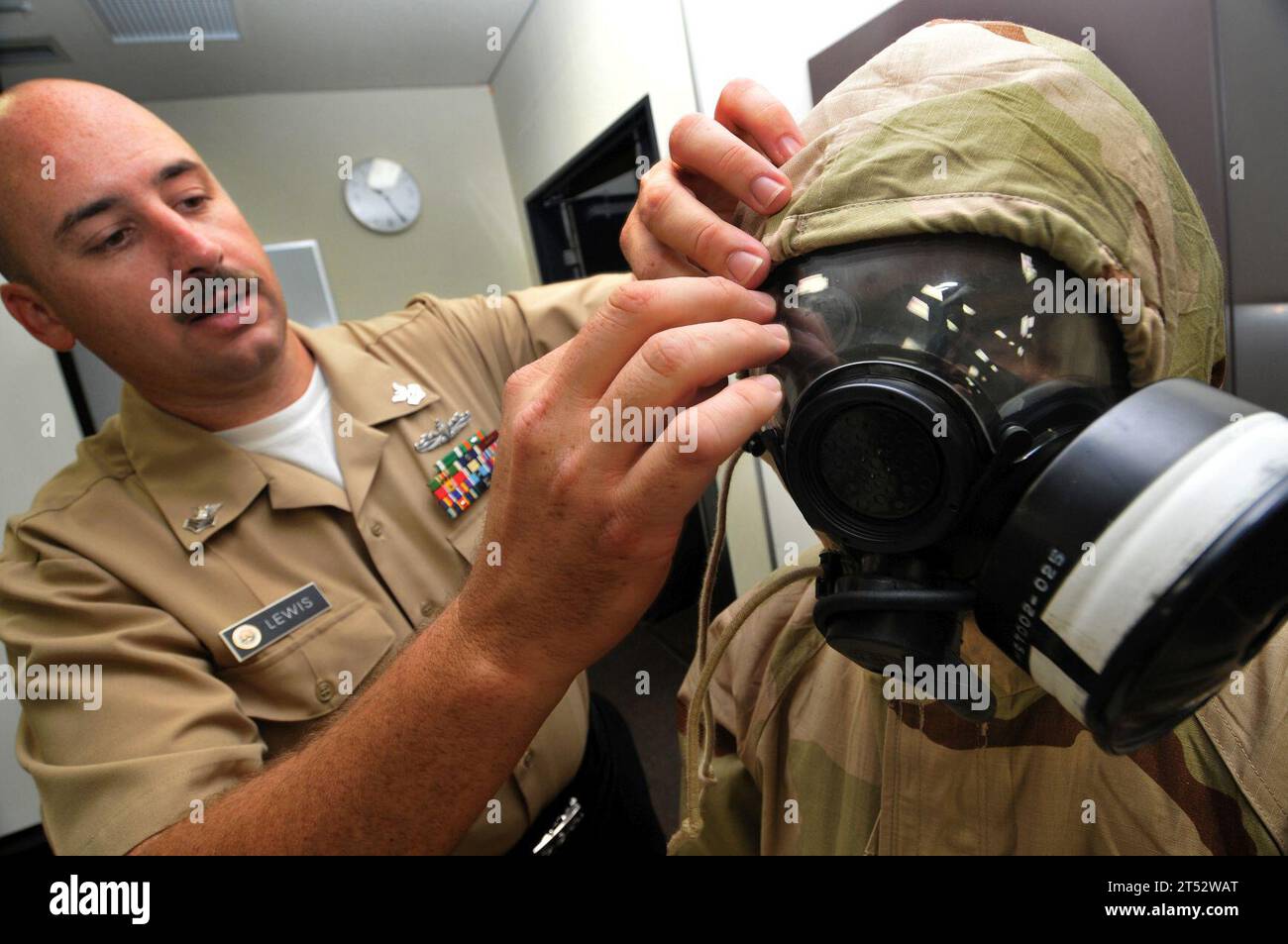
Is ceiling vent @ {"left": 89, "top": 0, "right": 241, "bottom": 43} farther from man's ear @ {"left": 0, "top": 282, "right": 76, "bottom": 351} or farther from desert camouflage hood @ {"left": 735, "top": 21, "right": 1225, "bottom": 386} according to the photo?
desert camouflage hood @ {"left": 735, "top": 21, "right": 1225, "bottom": 386}

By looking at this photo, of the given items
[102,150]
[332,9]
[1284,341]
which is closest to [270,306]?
[102,150]

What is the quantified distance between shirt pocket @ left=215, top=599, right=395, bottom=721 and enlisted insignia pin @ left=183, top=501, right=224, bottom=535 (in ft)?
0.74

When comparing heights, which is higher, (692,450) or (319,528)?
(692,450)

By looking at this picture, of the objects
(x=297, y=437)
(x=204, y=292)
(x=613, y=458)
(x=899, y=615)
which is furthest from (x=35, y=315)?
(x=899, y=615)

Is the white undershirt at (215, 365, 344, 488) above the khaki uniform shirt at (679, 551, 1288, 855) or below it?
above

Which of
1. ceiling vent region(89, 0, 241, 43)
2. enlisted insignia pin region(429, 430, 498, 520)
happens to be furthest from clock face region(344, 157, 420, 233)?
enlisted insignia pin region(429, 430, 498, 520)

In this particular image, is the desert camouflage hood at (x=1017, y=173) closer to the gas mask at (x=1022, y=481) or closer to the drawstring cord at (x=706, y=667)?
the gas mask at (x=1022, y=481)

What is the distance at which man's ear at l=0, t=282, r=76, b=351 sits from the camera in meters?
0.98

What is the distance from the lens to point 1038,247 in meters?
0.44

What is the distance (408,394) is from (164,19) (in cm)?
137

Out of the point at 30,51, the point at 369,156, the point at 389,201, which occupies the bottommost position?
the point at 389,201

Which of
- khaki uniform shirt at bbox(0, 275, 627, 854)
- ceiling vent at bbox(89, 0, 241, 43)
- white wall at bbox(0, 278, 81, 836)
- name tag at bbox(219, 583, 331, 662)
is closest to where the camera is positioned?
khaki uniform shirt at bbox(0, 275, 627, 854)

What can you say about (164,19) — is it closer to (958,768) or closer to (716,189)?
A: (716,189)

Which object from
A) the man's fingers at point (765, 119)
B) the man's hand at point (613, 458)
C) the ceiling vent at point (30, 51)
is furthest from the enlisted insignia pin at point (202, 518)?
the ceiling vent at point (30, 51)
